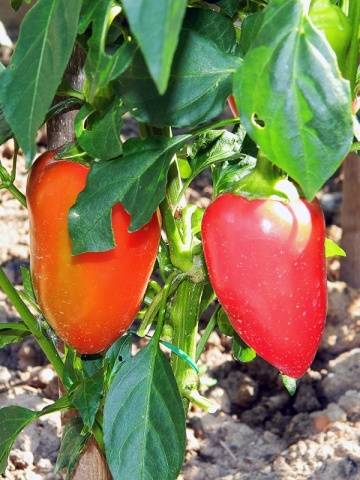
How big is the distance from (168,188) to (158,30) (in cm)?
43

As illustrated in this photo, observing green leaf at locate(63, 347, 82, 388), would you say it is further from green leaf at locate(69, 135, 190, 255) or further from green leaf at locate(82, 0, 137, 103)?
green leaf at locate(82, 0, 137, 103)

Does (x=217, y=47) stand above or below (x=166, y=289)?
above

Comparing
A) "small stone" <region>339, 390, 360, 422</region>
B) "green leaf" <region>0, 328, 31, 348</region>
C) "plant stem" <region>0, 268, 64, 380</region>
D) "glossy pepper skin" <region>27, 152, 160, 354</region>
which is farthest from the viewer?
"small stone" <region>339, 390, 360, 422</region>

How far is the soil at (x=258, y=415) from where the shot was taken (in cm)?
148

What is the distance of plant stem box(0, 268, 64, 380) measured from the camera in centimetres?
90

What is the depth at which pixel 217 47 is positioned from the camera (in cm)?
69

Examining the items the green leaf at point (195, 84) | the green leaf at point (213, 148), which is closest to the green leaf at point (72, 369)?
the green leaf at point (213, 148)

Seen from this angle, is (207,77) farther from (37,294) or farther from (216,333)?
(216,333)

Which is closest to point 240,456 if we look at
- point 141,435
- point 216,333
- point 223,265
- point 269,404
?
point 269,404

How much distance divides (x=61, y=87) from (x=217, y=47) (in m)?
0.16

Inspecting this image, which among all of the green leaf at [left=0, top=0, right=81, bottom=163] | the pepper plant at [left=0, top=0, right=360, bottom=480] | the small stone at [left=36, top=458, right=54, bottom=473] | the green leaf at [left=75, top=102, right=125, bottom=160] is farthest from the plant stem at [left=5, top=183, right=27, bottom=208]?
the small stone at [left=36, top=458, right=54, bottom=473]

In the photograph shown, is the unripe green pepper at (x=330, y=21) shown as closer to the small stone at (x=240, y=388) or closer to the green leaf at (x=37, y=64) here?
→ the green leaf at (x=37, y=64)

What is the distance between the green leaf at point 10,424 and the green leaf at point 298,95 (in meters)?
0.51

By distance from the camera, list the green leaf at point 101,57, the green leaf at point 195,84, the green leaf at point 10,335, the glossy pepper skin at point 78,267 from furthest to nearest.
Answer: the green leaf at point 10,335 < the glossy pepper skin at point 78,267 < the green leaf at point 195,84 < the green leaf at point 101,57
